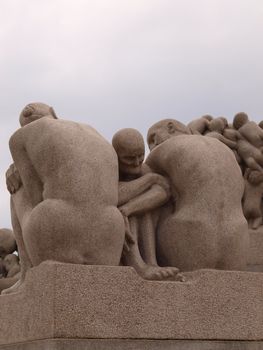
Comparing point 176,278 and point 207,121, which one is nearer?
point 176,278

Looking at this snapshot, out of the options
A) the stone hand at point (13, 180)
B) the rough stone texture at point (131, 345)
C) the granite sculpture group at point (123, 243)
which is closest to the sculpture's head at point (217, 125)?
the granite sculpture group at point (123, 243)

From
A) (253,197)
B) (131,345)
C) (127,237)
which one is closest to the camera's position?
(131,345)

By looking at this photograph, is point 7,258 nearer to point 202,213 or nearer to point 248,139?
point 248,139

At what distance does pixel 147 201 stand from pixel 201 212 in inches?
19.4

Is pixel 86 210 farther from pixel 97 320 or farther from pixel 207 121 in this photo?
pixel 207 121

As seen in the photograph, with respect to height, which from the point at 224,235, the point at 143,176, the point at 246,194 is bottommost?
the point at 246,194

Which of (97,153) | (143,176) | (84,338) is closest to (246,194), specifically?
(143,176)

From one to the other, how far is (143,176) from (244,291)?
53.9 inches

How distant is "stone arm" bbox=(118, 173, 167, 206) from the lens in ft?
25.3

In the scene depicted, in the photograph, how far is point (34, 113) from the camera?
316 inches

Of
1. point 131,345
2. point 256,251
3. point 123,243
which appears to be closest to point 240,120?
point 256,251

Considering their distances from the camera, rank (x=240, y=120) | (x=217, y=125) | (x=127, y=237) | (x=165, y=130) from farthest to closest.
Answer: (x=240, y=120), (x=217, y=125), (x=165, y=130), (x=127, y=237)

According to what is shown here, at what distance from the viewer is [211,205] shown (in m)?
7.69

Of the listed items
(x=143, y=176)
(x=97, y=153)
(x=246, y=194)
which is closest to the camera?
(x=97, y=153)
